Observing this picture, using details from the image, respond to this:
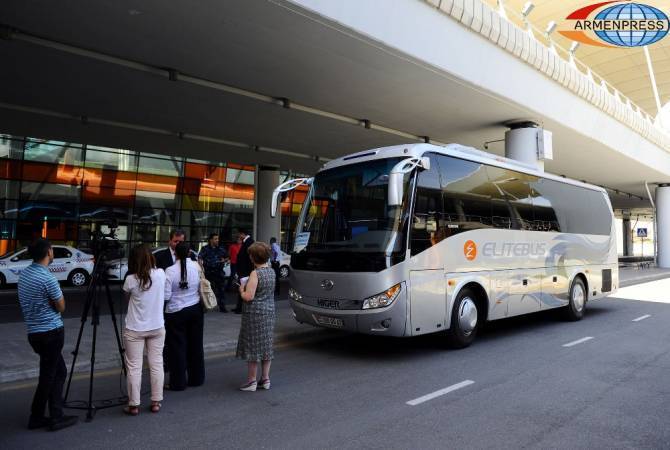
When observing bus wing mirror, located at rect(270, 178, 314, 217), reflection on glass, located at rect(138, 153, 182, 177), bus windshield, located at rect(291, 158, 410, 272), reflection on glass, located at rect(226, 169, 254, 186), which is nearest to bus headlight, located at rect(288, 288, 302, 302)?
bus windshield, located at rect(291, 158, 410, 272)

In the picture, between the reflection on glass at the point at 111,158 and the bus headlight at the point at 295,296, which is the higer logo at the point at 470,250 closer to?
the bus headlight at the point at 295,296

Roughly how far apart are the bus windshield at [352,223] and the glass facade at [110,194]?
14.2 m

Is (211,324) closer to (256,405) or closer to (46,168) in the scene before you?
(256,405)

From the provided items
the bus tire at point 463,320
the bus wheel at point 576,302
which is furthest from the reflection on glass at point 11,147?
the bus wheel at point 576,302

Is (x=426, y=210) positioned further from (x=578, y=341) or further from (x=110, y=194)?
(x=110, y=194)

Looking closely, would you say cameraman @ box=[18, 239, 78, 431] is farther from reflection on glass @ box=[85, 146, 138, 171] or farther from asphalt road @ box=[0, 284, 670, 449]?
reflection on glass @ box=[85, 146, 138, 171]

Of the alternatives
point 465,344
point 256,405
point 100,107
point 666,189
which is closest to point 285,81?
point 100,107

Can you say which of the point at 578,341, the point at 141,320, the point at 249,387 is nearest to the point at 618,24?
the point at 578,341

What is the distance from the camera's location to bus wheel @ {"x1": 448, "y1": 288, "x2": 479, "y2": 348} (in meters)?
8.04

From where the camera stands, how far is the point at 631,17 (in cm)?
2925

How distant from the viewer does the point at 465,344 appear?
8.23 metres

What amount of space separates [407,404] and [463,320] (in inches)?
125

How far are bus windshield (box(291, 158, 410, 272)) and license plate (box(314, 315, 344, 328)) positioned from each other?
0.77m

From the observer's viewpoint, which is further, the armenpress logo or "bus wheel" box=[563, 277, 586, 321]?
the armenpress logo
